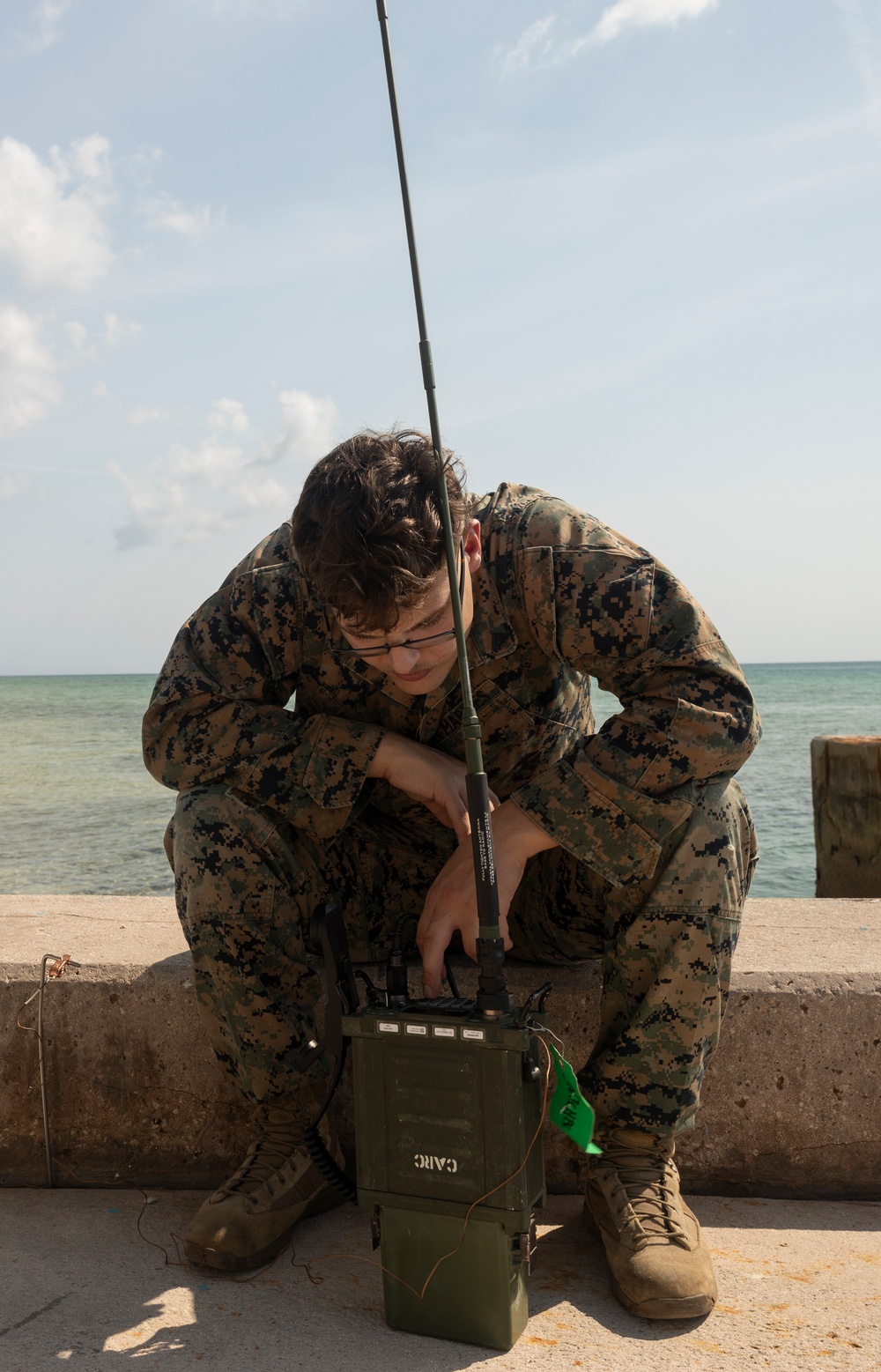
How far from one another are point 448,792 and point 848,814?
4367 millimetres

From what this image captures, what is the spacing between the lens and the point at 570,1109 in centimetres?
172

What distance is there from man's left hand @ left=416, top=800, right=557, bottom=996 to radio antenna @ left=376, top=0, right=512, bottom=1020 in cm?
20

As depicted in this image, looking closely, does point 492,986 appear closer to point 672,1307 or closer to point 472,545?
point 672,1307

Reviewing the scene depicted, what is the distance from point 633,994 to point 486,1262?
53cm

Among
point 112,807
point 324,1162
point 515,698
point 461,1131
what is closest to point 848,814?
point 515,698

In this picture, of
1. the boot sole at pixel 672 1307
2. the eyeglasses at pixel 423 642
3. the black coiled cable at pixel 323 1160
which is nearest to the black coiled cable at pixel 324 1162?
the black coiled cable at pixel 323 1160

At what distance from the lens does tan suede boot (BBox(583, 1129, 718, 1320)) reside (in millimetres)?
1802

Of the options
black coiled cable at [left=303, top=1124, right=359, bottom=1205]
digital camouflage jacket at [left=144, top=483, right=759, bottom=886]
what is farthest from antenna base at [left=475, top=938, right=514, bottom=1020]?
black coiled cable at [left=303, top=1124, right=359, bottom=1205]

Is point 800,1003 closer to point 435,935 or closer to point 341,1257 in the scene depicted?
point 435,935

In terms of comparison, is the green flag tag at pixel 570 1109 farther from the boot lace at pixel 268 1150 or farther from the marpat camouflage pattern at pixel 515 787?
the boot lace at pixel 268 1150

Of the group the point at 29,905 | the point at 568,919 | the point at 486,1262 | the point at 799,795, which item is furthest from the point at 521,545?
the point at 799,795

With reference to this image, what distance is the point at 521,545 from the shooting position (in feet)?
7.29

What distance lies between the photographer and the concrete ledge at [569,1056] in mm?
2367

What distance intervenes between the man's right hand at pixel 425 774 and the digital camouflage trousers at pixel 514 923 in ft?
0.70
